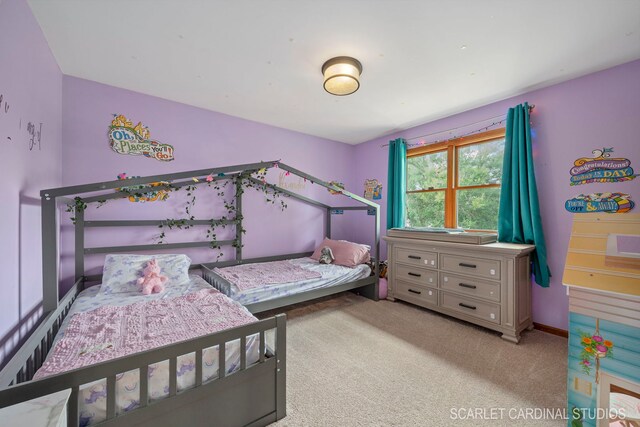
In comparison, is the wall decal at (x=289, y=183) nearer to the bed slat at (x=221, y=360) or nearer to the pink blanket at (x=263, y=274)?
the pink blanket at (x=263, y=274)

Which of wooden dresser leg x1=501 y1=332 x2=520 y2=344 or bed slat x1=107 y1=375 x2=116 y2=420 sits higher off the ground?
bed slat x1=107 y1=375 x2=116 y2=420

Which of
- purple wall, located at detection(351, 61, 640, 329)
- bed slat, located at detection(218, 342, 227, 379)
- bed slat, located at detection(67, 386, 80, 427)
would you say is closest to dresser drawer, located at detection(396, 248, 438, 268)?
purple wall, located at detection(351, 61, 640, 329)

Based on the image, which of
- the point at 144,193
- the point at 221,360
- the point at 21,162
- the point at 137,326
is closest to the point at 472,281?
the point at 221,360

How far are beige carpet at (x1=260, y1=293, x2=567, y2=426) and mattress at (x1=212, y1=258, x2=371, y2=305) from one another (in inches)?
15.0

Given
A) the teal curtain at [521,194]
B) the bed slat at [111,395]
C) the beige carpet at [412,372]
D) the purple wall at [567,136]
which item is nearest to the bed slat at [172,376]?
the bed slat at [111,395]

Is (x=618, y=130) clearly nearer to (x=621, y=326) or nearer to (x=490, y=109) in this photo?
(x=490, y=109)

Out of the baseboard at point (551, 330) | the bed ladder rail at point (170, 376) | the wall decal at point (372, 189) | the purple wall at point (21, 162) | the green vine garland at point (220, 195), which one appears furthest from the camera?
the wall decal at point (372, 189)

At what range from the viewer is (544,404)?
1.58 metres

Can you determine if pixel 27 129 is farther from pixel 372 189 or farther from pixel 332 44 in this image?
pixel 372 189

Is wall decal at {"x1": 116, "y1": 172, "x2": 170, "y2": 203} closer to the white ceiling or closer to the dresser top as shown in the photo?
the white ceiling

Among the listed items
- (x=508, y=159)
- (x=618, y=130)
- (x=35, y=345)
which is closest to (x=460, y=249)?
(x=508, y=159)

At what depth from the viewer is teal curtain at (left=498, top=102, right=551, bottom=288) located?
2.49m

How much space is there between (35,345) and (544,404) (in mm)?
2814

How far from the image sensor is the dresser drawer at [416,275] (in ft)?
9.61
